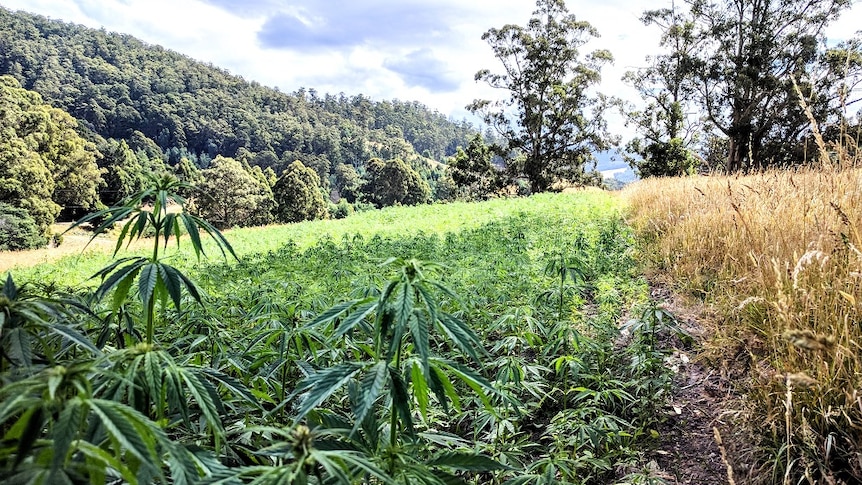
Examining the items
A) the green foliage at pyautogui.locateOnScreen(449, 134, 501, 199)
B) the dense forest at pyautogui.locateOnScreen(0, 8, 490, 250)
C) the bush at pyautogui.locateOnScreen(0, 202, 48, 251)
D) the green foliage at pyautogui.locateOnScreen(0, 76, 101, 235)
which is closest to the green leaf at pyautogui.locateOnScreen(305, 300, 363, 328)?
the green foliage at pyautogui.locateOnScreen(449, 134, 501, 199)

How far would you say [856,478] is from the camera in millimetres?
1379

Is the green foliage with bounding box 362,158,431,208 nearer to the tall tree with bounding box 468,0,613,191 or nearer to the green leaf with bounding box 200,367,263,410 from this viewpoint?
the tall tree with bounding box 468,0,613,191

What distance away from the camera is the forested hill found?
221 feet

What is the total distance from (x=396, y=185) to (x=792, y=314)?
5098 cm

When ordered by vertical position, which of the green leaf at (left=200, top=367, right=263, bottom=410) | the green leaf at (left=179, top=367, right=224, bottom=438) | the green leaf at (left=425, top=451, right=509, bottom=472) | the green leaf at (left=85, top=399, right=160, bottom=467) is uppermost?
the green leaf at (left=85, top=399, right=160, bottom=467)

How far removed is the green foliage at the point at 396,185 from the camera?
2040 inches

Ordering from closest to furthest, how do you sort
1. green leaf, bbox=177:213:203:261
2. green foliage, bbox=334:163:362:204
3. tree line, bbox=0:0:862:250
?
1. green leaf, bbox=177:213:203:261
2. tree line, bbox=0:0:862:250
3. green foliage, bbox=334:163:362:204

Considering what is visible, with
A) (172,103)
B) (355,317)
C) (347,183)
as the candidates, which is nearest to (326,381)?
(355,317)

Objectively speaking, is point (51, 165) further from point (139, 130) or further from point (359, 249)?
point (139, 130)

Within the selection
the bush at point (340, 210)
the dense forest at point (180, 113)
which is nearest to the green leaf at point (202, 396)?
the dense forest at point (180, 113)

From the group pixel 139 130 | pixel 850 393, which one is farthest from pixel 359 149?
pixel 850 393

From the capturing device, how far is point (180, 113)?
74812 mm

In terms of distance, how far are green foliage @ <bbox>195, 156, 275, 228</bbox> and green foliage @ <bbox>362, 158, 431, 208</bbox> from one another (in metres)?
15.5

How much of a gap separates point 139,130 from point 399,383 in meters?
83.1
